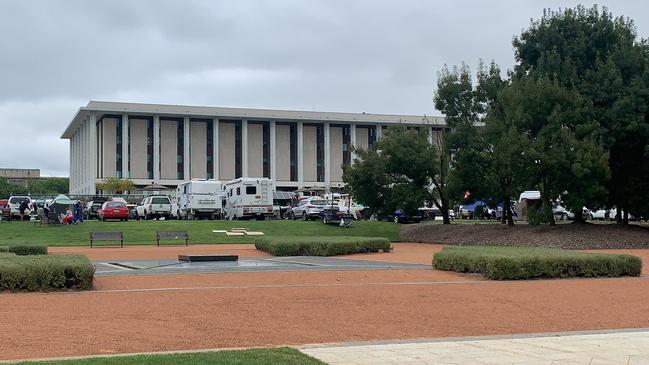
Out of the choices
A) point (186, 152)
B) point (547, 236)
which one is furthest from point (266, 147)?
point (547, 236)

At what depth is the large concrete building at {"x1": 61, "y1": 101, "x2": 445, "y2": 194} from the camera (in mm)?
97375

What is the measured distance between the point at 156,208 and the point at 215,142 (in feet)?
159

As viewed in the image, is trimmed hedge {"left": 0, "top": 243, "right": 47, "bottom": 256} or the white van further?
the white van

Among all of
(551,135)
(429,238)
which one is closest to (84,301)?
(551,135)

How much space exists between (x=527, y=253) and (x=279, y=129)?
88457 millimetres

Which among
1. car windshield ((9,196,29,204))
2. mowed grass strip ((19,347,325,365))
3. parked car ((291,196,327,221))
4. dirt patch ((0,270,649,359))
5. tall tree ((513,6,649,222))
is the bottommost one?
dirt patch ((0,270,649,359))

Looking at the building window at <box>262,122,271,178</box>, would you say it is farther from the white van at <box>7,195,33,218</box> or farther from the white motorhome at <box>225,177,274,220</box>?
the white van at <box>7,195,33,218</box>

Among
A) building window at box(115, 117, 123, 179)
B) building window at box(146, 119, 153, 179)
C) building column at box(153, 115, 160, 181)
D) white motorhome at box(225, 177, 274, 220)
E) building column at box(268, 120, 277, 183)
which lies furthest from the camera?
building column at box(268, 120, 277, 183)

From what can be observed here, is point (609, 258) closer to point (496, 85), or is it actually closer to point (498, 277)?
point (498, 277)

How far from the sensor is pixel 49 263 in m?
14.7

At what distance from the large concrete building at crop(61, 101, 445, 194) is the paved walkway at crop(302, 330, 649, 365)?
285 ft

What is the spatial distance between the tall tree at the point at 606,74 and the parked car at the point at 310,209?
1794cm

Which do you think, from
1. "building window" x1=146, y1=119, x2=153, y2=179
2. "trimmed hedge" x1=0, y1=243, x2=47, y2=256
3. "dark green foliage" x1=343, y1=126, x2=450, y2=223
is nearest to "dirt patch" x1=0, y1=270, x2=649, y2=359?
"trimmed hedge" x1=0, y1=243, x2=47, y2=256

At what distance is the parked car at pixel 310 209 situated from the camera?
1992 inches
